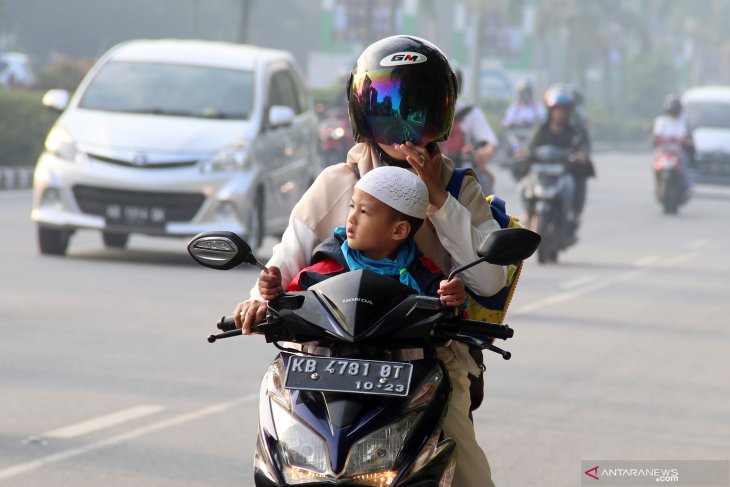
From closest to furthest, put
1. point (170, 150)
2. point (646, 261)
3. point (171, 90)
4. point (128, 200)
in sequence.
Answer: point (128, 200)
point (170, 150)
point (171, 90)
point (646, 261)

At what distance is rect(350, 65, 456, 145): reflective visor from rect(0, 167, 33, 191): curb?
20876 mm

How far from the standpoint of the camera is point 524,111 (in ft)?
93.4

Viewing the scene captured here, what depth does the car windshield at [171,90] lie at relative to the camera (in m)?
15.1

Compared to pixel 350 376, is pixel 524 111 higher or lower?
lower

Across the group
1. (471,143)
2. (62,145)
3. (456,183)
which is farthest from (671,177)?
(456,183)

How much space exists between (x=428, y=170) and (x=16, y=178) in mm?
21459

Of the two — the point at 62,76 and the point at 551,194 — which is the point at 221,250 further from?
the point at 62,76

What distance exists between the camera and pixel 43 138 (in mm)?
27703

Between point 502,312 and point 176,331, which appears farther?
point 176,331

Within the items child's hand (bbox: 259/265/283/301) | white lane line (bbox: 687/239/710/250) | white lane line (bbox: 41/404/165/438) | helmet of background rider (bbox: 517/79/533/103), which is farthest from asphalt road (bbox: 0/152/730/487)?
helmet of background rider (bbox: 517/79/533/103)

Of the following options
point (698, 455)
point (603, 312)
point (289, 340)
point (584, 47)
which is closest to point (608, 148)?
point (584, 47)

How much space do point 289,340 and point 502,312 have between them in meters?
0.69

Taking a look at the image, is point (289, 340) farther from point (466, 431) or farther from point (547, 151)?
point (547, 151)

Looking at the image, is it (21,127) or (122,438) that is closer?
(122,438)
